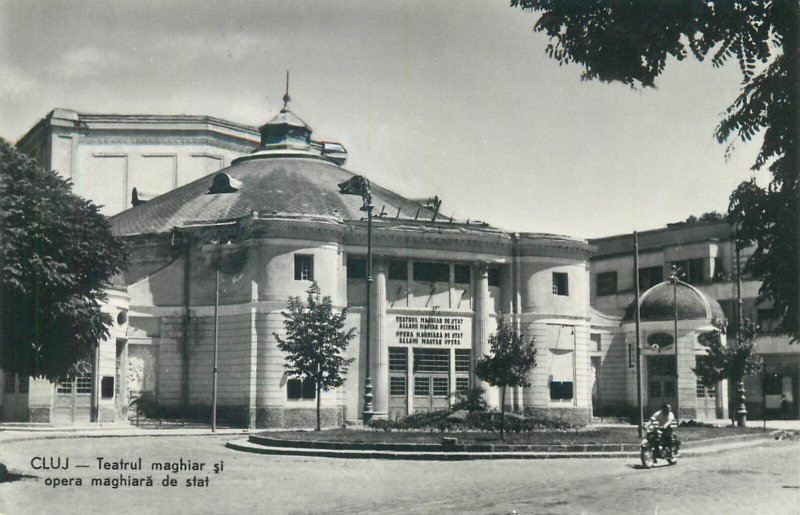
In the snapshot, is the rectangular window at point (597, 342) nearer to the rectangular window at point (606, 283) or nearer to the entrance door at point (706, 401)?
the entrance door at point (706, 401)

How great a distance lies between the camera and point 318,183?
2226 inches

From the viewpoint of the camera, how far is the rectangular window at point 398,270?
170 ft

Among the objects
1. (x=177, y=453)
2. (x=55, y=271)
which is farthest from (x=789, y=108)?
(x=177, y=453)

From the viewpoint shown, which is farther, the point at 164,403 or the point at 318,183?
the point at 318,183

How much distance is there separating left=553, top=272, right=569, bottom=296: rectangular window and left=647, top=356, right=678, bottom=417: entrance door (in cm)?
1184

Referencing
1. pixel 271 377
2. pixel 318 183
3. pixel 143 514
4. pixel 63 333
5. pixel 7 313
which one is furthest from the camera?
pixel 318 183

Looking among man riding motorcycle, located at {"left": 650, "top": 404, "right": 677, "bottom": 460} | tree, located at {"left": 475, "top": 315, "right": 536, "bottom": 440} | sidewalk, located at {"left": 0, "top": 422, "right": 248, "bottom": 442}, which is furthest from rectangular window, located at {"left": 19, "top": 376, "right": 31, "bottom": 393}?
man riding motorcycle, located at {"left": 650, "top": 404, "right": 677, "bottom": 460}

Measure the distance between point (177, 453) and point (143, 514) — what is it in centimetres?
1407

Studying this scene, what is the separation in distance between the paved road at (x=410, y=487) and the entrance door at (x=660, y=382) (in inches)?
1363

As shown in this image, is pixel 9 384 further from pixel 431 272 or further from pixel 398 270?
pixel 431 272

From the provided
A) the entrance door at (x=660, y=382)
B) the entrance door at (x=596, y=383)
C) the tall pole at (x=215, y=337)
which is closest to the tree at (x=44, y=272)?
the tall pole at (x=215, y=337)

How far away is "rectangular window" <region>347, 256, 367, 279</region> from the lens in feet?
167

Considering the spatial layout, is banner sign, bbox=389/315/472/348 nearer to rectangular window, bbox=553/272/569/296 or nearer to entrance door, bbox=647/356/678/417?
rectangular window, bbox=553/272/569/296

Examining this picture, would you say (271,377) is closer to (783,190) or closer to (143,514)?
(143,514)
